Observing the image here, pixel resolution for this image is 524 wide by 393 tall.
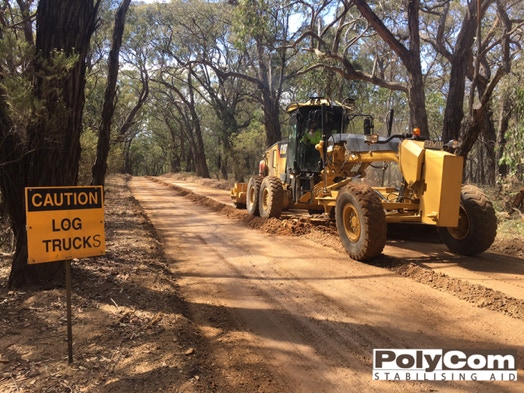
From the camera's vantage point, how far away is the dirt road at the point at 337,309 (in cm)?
343

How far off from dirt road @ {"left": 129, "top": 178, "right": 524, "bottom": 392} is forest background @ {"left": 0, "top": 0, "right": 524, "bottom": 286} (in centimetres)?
275

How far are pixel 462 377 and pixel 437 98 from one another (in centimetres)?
3022

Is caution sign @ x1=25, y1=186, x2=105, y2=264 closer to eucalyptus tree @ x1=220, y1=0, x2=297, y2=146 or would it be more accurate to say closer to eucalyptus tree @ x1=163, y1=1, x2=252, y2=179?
eucalyptus tree @ x1=220, y1=0, x2=297, y2=146

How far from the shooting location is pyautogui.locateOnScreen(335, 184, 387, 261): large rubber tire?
6.37 metres

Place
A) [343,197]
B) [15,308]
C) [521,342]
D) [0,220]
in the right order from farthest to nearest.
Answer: [343,197] < [0,220] < [15,308] < [521,342]

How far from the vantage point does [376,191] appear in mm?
7977

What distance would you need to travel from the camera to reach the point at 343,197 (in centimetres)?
721

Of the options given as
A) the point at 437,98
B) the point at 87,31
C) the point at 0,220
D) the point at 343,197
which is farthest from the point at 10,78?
the point at 437,98

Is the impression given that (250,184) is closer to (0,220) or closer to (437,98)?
(0,220)

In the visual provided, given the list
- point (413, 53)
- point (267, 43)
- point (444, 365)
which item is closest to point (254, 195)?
point (413, 53)

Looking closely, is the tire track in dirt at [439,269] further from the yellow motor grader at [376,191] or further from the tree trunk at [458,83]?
the tree trunk at [458,83]

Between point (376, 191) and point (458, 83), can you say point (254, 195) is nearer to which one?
point (376, 191)

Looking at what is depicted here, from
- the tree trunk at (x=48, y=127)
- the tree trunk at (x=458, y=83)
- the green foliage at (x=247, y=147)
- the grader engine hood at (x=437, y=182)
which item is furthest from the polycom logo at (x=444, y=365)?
the green foliage at (x=247, y=147)

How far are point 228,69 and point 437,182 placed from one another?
29.7 meters
